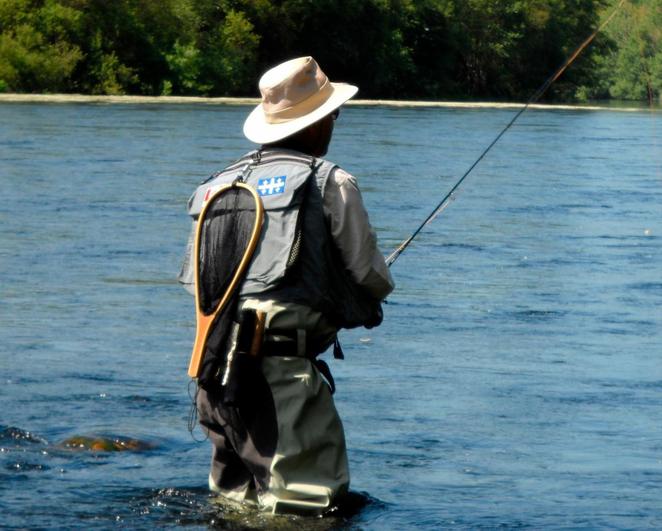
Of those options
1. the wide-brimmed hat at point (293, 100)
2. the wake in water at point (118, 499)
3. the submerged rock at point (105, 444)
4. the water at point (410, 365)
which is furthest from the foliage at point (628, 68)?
the wide-brimmed hat at point (293, 100)

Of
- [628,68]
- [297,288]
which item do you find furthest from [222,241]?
[628,68]

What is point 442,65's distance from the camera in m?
74.3

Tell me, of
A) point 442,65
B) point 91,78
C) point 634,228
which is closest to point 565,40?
point 442,65

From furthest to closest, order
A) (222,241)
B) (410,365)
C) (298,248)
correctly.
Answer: (410,365)
(222,241)
(298,248)

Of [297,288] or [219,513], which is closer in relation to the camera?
[297,288]

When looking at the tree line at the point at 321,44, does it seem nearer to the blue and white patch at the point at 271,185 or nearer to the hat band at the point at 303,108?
the hat band at the point at 303,108

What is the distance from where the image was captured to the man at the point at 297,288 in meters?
4.28

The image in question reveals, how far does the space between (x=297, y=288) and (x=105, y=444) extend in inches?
75.2

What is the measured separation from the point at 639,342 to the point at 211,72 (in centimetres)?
4820

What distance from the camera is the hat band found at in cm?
446

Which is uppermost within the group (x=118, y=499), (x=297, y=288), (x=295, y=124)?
Answer: (x=295, y=124)

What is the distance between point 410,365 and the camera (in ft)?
25.2

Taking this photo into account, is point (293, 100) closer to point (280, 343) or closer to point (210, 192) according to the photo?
point (210, 192)

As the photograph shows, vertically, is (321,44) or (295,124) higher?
(295,124)
